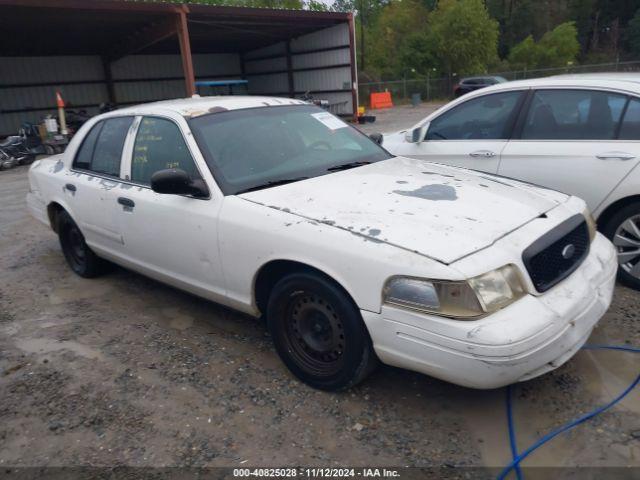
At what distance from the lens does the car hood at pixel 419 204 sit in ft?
8.63

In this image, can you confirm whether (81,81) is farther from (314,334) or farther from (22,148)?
(314,334)

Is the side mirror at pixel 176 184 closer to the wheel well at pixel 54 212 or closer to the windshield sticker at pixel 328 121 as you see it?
the windshield sticker at pixel 328 121

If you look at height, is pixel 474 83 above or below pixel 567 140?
below

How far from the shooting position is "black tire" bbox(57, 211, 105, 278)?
5.02m

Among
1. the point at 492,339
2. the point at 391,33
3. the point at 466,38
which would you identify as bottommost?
the point at 492,339

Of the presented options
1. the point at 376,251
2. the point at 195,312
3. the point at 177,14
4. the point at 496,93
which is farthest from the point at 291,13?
the point at 376,251

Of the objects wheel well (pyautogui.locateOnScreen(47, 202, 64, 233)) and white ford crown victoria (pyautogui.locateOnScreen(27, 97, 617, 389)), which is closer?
white ford crown victoria (pyautogui.locateOnScreen(27, 97, 617, 389))

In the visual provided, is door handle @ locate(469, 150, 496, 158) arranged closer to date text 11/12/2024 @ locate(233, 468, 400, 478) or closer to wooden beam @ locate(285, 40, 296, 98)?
date text 11/12/2024 @ locate(233, 468, 400, 478)

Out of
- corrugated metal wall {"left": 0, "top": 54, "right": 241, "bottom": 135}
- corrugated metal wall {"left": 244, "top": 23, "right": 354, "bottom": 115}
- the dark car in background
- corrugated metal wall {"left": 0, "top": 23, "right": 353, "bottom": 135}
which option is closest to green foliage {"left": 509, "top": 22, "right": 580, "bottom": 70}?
the dark car in background

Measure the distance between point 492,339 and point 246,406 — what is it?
1446 millimetres

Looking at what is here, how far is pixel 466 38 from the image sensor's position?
1586 inches

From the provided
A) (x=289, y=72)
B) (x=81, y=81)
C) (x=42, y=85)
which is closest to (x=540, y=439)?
(x=289, y=72)

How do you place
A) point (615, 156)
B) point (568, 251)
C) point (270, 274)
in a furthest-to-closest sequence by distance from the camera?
point (615, 156)
point (270, 274)
point (568, 251)

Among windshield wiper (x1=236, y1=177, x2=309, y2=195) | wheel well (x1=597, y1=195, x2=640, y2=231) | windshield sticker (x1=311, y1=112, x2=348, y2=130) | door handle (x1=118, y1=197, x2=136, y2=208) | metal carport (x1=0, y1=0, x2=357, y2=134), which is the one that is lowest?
wheel well (x1=597, y1=195, x2=640, y2=231)
